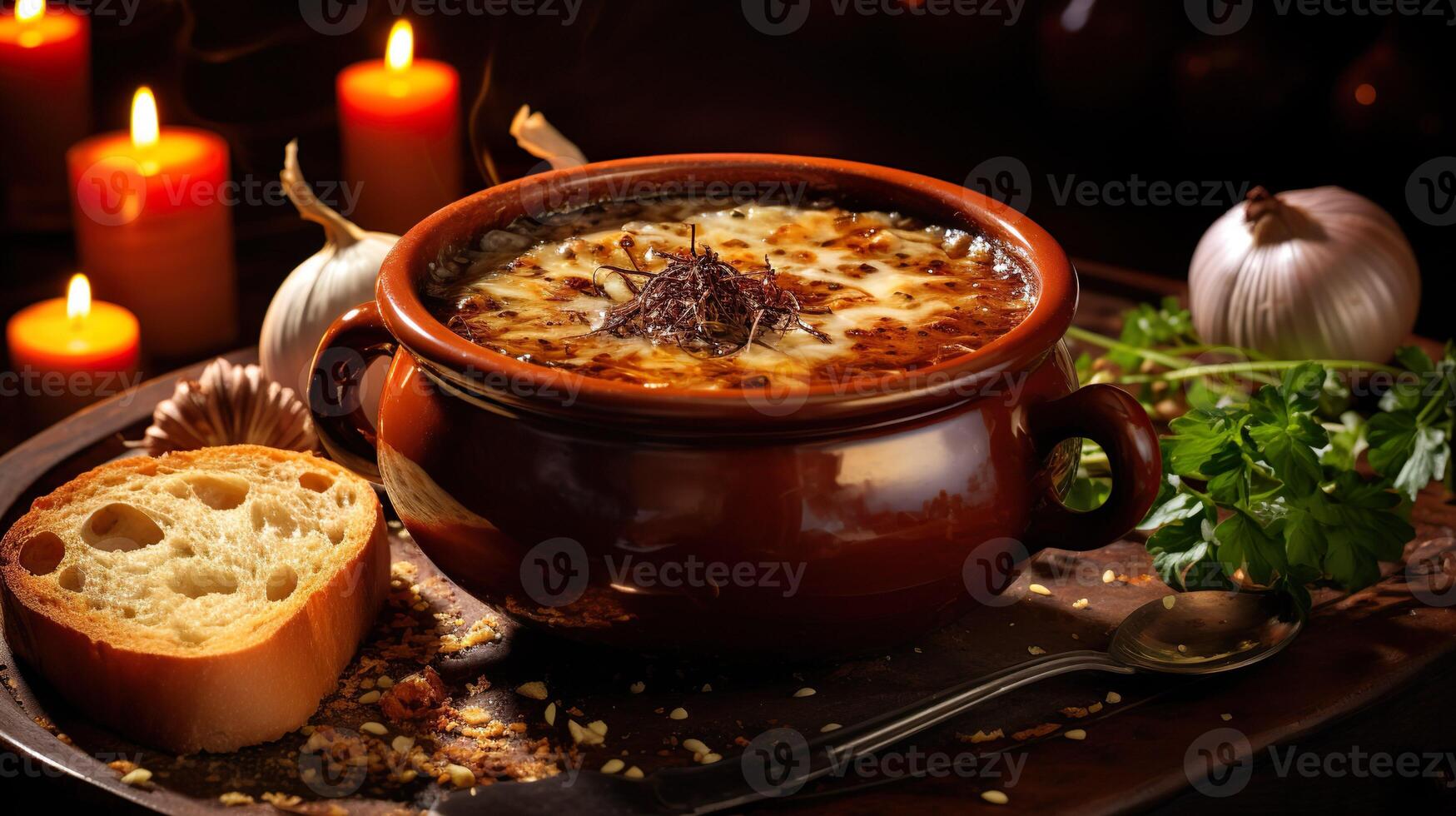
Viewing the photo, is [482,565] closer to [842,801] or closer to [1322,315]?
[842,801]

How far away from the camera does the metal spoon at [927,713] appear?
1127 mm

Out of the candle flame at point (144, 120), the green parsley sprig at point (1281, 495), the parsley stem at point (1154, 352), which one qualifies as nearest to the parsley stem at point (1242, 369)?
the parsley stem at point (1154, 352)

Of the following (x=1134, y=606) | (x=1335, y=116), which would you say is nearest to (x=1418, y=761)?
(x=1134, y=606)

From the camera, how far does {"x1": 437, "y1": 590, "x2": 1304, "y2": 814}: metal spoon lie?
1.13 metres

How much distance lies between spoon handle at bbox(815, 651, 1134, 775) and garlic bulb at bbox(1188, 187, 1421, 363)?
2.70 ft

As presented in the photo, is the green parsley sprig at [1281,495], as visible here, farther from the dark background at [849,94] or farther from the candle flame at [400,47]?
the candle flame at [400,47]

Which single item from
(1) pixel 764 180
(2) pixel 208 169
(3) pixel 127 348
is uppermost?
(1) pixel 764 180

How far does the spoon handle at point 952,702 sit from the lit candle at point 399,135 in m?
1.72

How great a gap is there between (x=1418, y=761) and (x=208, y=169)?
2071 mm

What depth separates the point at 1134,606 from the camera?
144 cm

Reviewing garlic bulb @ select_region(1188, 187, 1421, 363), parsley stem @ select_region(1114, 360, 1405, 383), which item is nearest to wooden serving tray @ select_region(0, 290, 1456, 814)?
parsley stem @ select_region(1114, 360, 1405, 383)

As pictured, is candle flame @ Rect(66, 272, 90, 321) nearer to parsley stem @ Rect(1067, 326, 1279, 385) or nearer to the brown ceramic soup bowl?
the brown ceramic soup bowl

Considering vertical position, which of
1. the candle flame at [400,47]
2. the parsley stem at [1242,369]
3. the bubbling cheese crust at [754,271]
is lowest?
the parsley stem at [1242,369]

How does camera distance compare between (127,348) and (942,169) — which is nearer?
(127,348)
